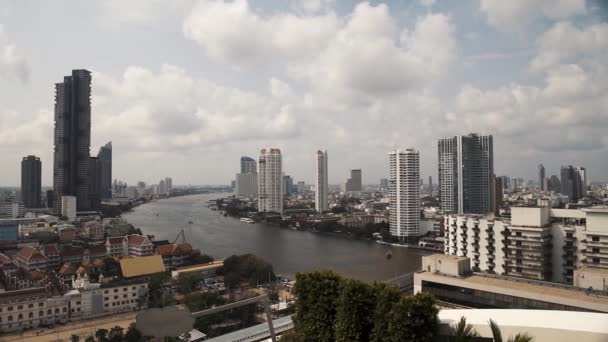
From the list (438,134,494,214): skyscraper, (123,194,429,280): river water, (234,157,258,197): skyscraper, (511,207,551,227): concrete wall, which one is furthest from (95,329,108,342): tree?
(234,157,258,197): skyscraper

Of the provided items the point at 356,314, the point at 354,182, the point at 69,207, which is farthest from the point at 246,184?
the point at 356,314

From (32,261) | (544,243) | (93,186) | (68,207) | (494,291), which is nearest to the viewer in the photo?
(494,291)

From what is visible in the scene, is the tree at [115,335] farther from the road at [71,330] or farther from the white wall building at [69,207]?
the white wall building at [69,207]

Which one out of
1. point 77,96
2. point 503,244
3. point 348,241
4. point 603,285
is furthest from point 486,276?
point 77,96

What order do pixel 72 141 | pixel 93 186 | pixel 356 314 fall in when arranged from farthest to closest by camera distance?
pixel 93 186, pixel 72 141, pixel 356 314

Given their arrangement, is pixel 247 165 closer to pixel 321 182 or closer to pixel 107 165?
pixel 107 165

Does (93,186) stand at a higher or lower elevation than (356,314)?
higher

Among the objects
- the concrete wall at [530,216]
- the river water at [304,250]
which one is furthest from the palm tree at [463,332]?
the river water at [304,250]
